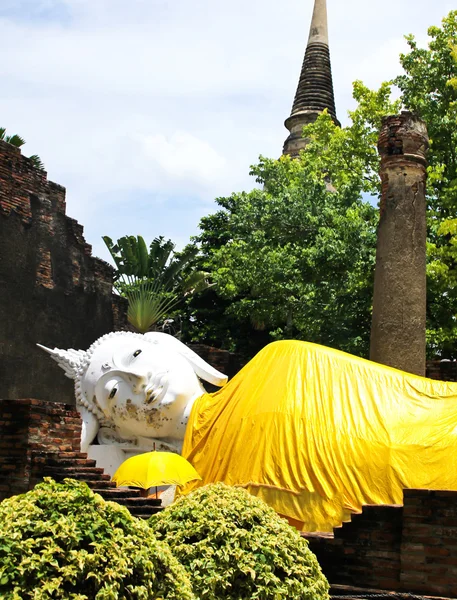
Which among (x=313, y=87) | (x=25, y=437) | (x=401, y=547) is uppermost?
(x=313, y=87)

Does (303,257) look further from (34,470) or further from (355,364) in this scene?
(34,470)

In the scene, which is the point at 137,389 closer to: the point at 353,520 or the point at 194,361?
the point at 194,361

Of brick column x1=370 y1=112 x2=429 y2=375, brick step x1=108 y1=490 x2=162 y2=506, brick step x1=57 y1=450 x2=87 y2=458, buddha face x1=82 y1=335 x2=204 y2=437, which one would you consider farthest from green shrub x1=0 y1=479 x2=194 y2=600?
brick column x1=370 y1=112 x2=429 y2=375

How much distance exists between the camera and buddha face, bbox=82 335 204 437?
9.67m

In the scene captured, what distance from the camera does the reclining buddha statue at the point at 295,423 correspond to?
7.65 m

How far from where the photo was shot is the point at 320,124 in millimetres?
21000

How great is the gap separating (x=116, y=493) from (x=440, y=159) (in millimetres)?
11198

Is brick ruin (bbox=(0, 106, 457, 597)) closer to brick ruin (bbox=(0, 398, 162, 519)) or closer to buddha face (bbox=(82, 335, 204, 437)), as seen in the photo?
brick ruin (bbox=(0, 398, 162, 519))

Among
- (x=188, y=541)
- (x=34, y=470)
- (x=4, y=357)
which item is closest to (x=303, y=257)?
(x=4, y=357)

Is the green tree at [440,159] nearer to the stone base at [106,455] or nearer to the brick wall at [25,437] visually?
the stone base at [106,455]

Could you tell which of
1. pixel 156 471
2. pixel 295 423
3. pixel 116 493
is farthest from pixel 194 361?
pixel 116 493

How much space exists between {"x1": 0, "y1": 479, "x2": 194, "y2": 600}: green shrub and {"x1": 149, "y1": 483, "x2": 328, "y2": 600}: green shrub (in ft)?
2.02

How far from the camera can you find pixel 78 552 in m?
3.82

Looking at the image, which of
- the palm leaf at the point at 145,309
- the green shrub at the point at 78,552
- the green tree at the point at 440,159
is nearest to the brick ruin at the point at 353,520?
the green shrub at the point at 78,552
